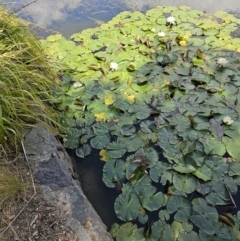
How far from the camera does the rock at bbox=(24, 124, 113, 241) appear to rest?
1.58m

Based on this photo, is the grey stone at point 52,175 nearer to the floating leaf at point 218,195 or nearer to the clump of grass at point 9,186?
the clump of grass at point 9,186

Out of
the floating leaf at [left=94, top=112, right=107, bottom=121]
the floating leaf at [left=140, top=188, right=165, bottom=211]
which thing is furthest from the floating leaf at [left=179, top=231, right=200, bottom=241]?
the floating leaf at [left=94, top=112, right=107, bottom=121]

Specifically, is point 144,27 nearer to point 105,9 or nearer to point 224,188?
point 105,9

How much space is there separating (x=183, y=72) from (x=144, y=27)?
0.92 meters

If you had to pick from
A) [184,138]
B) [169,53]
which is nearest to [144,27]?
[169,53]

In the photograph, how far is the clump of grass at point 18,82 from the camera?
181 cm

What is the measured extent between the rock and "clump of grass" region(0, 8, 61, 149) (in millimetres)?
107

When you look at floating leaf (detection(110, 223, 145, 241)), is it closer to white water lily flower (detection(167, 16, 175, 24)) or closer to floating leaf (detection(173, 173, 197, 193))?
floating leaf (detection(173, 173, 197, 193))

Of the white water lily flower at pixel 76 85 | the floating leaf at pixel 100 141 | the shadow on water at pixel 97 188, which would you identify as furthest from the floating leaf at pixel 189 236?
the white water lily flower at pixel 76 85

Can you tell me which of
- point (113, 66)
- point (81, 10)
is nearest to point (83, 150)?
point (113, 66)

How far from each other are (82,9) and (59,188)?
2.74 metres

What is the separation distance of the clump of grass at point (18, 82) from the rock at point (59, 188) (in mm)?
107

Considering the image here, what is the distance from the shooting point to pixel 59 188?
171cm

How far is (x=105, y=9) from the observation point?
12.3 ft
